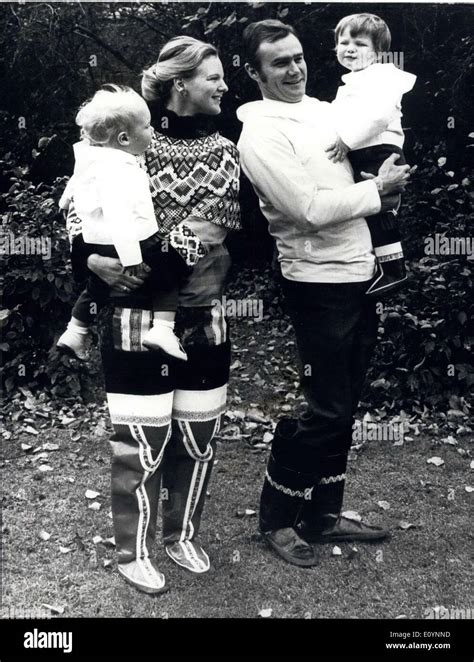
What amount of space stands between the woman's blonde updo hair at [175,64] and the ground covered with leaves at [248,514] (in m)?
1.74

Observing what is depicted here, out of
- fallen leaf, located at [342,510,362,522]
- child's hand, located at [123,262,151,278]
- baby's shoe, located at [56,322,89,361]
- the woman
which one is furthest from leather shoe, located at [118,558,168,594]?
child's hand, located at [123,262,151,278]

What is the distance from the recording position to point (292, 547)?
317 cm

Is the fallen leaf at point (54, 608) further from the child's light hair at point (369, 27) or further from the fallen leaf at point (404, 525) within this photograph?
the child's light hair at point (369, 27)

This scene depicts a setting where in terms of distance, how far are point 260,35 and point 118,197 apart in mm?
766

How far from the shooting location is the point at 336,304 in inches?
111

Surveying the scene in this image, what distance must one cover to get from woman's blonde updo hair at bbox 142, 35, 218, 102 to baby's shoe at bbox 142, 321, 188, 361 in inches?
29.4

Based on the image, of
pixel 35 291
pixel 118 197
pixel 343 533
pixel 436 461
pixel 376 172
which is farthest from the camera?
pixel 35 291

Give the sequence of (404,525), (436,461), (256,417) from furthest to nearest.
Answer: (256,417) → (436,461) → (404,525)

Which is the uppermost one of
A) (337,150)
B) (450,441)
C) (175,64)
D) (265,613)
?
(175,64)

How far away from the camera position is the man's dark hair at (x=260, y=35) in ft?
8.68

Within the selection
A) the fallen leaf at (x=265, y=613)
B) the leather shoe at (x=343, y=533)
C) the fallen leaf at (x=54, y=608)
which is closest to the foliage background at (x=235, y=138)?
the leather shoe at (x=343, y=533)

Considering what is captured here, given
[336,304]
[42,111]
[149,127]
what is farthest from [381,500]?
[42,111]

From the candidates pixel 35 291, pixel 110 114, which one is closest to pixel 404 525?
pixel 110 114

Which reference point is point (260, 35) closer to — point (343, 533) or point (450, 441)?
point (343, 533)
